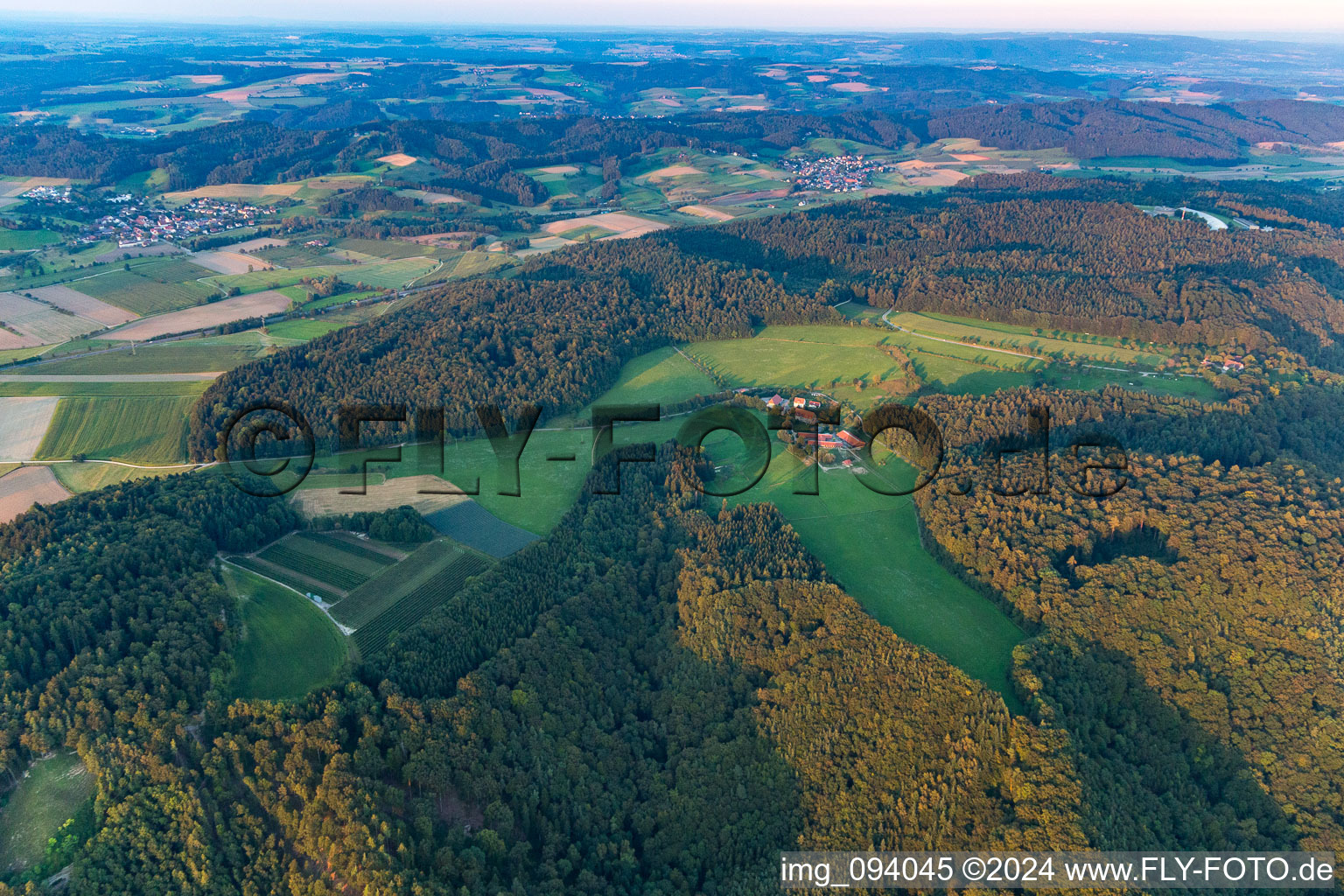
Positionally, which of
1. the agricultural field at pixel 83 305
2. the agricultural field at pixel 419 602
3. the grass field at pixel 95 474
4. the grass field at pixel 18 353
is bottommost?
the agricultural field at pixel 83 305

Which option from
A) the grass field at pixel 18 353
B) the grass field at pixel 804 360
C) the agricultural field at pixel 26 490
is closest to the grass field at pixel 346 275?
the grass field at pixel 18 353

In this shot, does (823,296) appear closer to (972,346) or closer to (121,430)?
(972,346)

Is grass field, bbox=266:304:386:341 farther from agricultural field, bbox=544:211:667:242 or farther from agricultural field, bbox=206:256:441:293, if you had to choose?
agricultural field, bbox=544:211:667:242

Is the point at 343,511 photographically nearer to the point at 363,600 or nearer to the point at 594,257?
the point at 363,600

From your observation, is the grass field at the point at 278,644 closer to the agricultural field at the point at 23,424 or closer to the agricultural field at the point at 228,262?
the agricultural field at the point at 23,424

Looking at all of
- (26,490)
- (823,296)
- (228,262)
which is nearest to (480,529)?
(26,490)

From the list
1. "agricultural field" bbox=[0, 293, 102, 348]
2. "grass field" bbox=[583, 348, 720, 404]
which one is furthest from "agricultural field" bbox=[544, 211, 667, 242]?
"agricultural field" bbox=[0, 293, 102, 348]

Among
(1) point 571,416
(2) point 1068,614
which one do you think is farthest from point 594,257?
(2) point 1068,614
